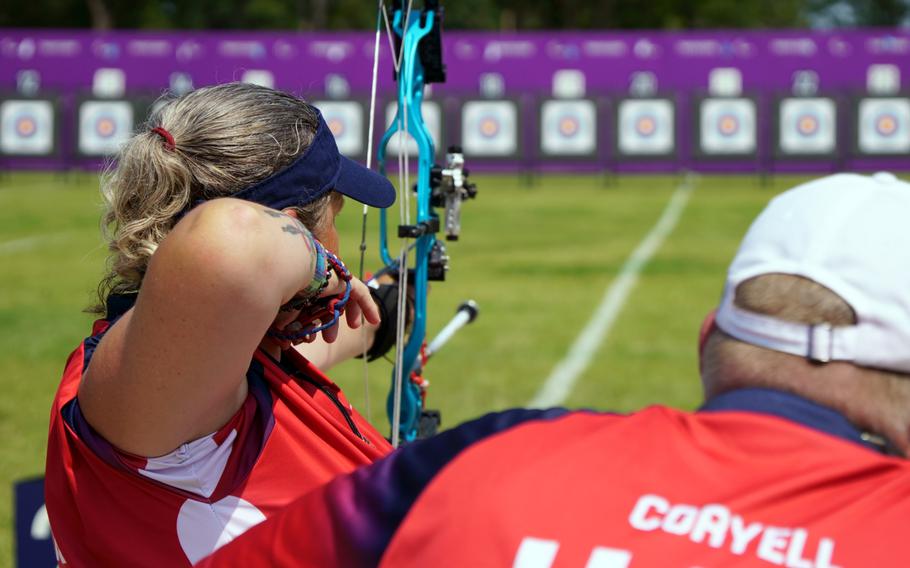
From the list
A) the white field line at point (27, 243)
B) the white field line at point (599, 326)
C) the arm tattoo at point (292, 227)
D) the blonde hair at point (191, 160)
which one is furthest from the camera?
the white field line at point (27, 243)

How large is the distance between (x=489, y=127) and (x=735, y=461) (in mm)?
18639

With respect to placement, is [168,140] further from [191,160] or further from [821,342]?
[821,342]

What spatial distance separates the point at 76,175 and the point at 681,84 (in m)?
10.4

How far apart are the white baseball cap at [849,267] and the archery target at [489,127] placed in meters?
18.4

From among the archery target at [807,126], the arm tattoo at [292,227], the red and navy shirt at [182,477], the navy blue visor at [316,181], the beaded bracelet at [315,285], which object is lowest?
the archery target at [807,126]

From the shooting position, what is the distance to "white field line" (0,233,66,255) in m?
10.1

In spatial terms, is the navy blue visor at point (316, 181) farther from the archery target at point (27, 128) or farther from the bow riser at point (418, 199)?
the archery target at point (27, 128)

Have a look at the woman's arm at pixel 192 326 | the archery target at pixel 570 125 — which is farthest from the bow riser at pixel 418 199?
the archery target at pixel 570 125

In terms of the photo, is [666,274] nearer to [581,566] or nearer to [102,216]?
[102,216]

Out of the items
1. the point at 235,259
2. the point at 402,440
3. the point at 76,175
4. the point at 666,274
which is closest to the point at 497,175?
the point at 76,175

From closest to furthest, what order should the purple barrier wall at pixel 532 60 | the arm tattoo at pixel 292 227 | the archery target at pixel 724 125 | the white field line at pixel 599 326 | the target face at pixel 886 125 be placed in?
the arm tattoo at pixel 292 227 → the white field line at pixel 599 326 → the target face at pixel 886 125 → the archery target at pixel 724 125 → the purple barrier wall at pixel 532 60

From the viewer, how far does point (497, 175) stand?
774 inches

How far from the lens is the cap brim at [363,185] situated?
1.65 m

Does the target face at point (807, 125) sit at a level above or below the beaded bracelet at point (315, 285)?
below
